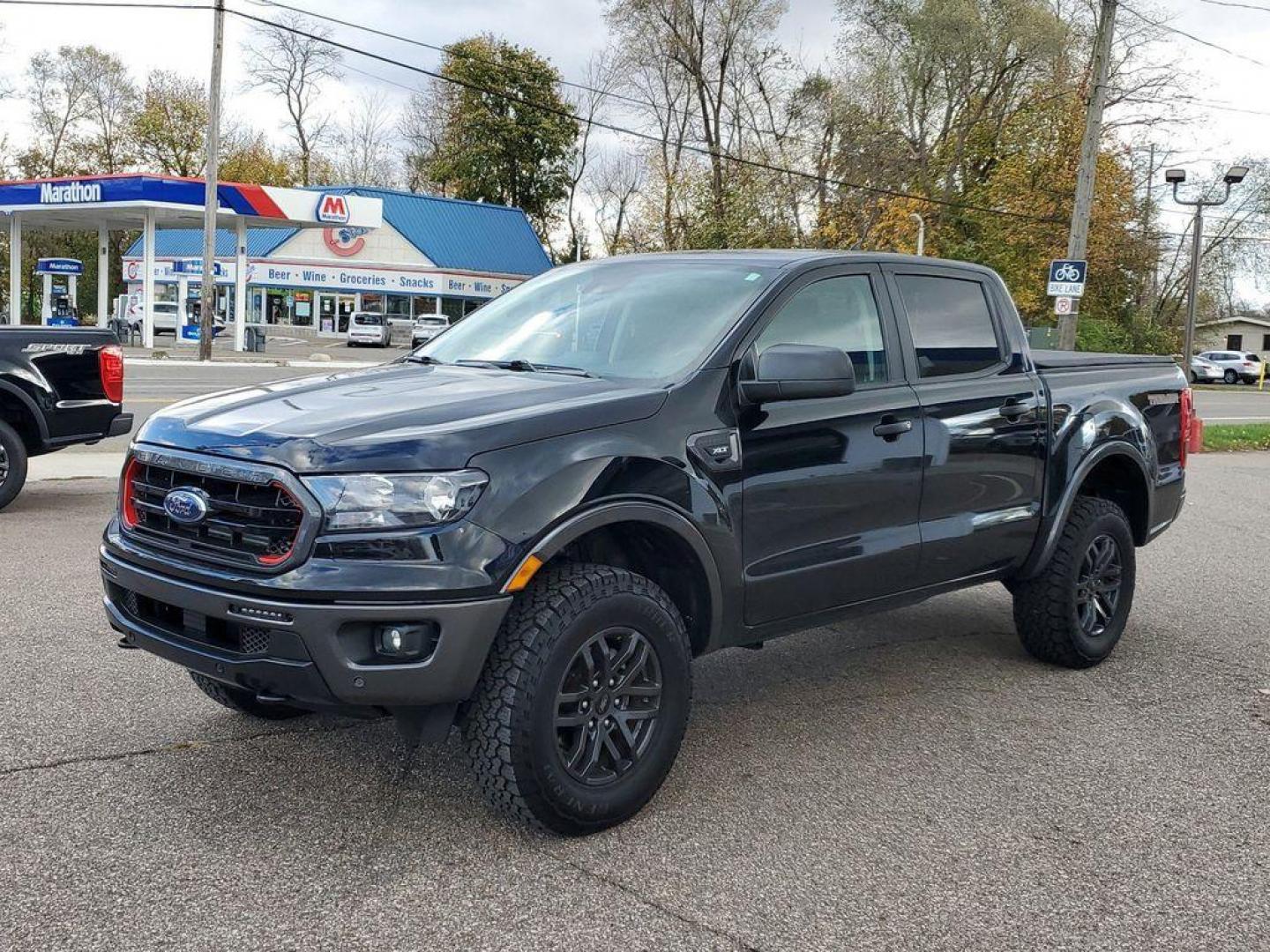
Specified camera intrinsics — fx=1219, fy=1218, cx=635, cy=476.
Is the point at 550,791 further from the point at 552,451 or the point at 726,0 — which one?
the point at 726,0

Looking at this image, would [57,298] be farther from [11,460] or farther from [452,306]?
[11,460]

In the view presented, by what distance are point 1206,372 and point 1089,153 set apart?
3884cm

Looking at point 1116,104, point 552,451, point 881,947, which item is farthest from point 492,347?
point 1116,104

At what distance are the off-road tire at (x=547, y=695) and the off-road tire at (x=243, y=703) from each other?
1156 millimetres

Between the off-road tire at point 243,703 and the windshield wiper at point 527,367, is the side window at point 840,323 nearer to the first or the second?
the windshield wiper at point 527,367

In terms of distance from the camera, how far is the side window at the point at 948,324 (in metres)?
4.92

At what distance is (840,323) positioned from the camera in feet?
15.1

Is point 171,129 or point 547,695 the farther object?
point 171,129

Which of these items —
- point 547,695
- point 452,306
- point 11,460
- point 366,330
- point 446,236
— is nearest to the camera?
point 547,695

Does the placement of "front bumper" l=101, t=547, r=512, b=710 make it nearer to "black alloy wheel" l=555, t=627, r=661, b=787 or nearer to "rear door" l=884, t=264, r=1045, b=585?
"black alloy wheel" l=555, t=627, r=661, b=787

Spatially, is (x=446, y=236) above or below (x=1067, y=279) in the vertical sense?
above

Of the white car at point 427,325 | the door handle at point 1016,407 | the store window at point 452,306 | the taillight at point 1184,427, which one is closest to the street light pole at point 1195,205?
the taillight at point 1184,427

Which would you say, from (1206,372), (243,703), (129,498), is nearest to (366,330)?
(1206,372)

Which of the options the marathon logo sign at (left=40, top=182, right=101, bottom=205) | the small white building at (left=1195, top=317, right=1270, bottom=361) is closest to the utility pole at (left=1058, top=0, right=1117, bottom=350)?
the marathon logo sign at (left=40, top=182, right=101, bottom=205)
